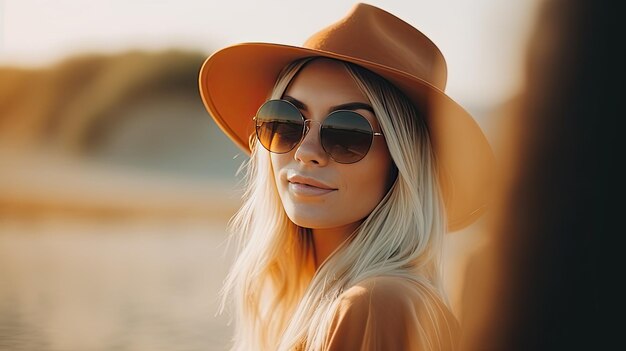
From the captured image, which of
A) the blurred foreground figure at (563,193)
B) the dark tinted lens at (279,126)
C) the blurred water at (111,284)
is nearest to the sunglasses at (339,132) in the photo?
the dark tinted lens at (279,126)

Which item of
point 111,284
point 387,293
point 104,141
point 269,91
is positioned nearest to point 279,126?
point 269,91

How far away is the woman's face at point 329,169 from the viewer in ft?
5.39

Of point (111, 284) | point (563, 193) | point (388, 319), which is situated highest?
point (563, 193)

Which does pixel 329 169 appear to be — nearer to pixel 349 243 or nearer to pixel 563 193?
pixel 349 243

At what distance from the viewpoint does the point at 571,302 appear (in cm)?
44

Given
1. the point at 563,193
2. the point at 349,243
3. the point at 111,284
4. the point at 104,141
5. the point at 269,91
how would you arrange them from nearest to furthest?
the point at 563,193 < the point at 349,243 < the point at 269,91 < the point at 111,284 < the point at 104,141

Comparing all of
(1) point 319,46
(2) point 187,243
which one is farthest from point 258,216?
(2) point 187,243

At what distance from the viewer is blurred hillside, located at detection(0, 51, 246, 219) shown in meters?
5.52

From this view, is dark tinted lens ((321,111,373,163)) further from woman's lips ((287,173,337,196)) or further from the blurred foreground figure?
the blurred foreground figure

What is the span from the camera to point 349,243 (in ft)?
5.62

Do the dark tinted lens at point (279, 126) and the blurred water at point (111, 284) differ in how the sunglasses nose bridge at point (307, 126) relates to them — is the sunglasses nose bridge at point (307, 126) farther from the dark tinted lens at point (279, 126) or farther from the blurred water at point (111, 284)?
the blurred water at point (111, 284)

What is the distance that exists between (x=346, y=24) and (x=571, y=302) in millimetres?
1331

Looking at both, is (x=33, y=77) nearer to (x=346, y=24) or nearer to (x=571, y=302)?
(x=346, y=24)

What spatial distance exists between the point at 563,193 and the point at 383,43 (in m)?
1.29
